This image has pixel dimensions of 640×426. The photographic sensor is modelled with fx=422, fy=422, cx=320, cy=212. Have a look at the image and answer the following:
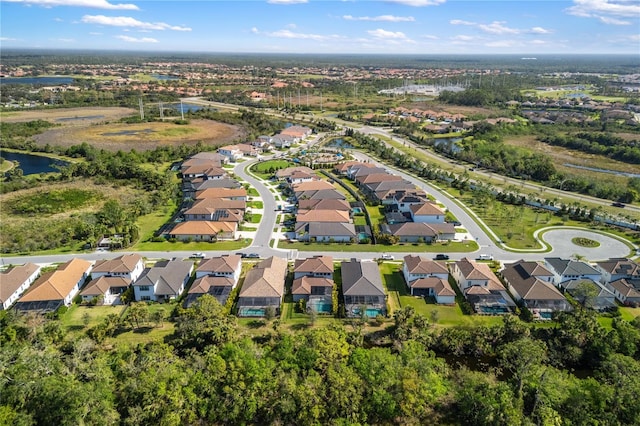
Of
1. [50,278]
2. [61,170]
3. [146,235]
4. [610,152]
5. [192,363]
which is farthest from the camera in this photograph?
[610,152]

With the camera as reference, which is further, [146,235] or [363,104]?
[363,104]

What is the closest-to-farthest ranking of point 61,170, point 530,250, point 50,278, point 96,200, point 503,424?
point 503,424 < point 50,278 < point 530,250 < point 96,200 < point 61,170

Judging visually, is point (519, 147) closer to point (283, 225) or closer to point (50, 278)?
point (283, 225)

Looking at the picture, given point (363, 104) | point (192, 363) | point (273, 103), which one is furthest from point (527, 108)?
point (192, 363)

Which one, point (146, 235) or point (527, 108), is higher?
point (527, 108)

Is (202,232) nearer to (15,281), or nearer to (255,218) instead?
(255,218)

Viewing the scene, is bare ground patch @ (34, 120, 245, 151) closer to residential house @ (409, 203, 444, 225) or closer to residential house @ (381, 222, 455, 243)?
residential house @ (409, 203, 444, 225)

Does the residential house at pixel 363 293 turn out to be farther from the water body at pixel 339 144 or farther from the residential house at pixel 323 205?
the water body at pixel 339 144
